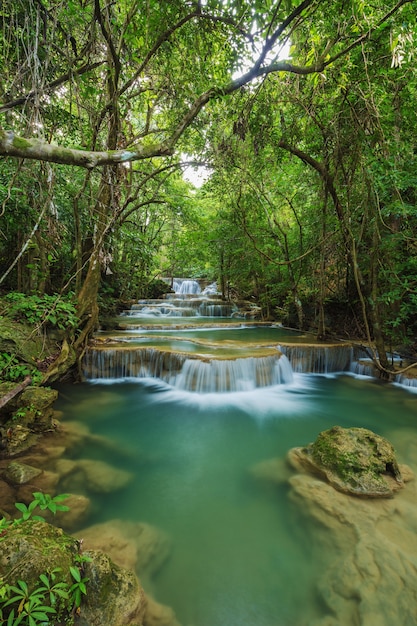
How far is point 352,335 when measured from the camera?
363 inches

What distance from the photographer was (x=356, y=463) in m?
3.22

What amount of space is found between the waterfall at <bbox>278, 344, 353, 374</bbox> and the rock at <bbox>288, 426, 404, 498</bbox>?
13.5 ft

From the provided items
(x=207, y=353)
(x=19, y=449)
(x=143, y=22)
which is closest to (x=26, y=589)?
(x=19, y=449)

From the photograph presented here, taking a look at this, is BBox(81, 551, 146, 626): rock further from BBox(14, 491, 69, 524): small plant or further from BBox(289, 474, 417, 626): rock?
BBox(289, 474, 417, 626): rock

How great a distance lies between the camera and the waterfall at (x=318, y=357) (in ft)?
25.3

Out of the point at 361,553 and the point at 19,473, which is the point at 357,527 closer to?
the point at 361,553

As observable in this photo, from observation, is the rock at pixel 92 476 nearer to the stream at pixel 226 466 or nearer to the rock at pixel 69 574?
the stream at pixel 226 466

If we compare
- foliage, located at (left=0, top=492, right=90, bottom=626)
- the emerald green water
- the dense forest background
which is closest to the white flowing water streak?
the emerald green water

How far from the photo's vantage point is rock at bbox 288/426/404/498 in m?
3.08

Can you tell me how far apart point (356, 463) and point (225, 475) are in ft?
4.99

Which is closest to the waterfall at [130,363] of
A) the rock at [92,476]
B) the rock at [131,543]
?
the rock at [92,476]

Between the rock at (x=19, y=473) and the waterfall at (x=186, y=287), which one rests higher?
the waterfall at (x=186, y=287)

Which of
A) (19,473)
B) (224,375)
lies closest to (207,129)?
(224,375)

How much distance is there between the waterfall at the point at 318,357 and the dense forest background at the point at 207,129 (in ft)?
3.73
